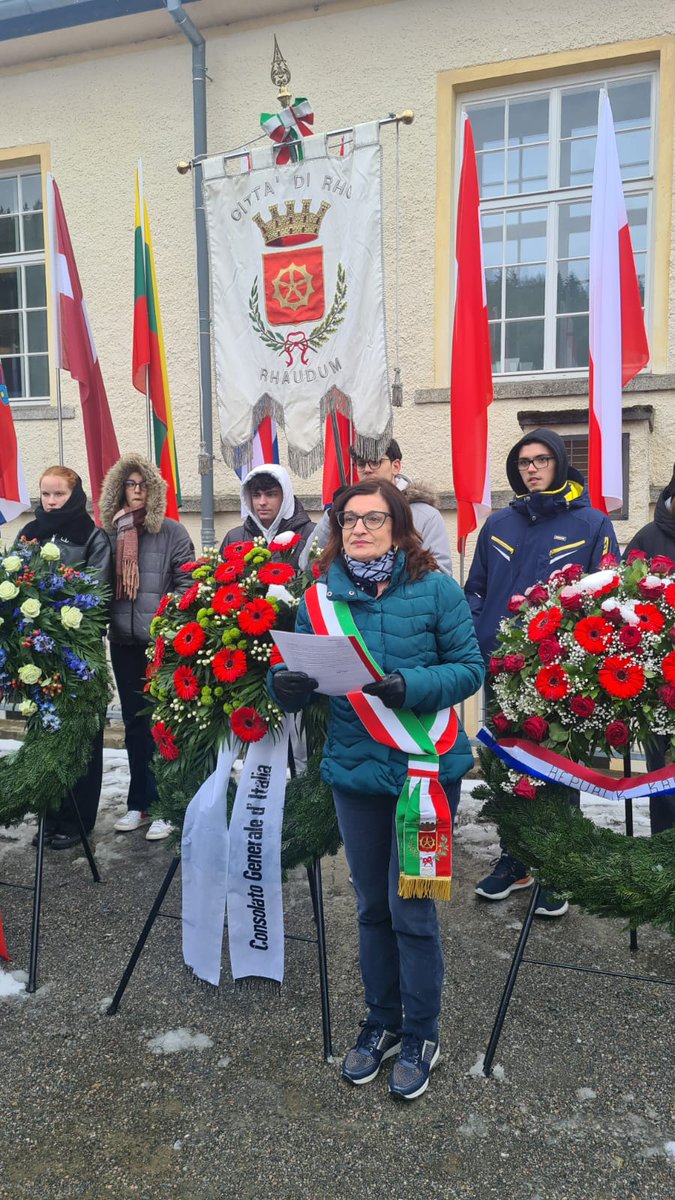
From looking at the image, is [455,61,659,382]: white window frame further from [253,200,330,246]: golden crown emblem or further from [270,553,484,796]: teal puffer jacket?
[270,553,484,796]: teal puffer jacket

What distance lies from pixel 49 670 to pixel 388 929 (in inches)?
72.7

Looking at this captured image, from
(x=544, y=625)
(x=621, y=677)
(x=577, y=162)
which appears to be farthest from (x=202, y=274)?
(x=621, y=677)

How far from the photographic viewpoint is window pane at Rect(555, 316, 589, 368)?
641 cm

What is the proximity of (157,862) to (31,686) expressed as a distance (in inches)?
48.5

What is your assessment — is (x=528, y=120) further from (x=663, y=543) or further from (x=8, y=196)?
(x=8, y=196)

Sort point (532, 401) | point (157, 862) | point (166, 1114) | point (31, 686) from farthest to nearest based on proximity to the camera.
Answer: point (532, 401), point (157, 862), point (31, 686), point (166, 1114)

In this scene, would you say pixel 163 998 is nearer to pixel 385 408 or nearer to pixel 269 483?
pixel 269 483

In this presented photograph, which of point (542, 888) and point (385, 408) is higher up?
point (385, 408)

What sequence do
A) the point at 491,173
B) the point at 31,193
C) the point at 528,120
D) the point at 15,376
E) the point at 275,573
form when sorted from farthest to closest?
the point at 15,376, the point at 31,193, the point at 491,173, the point at 528,120, the point at 275,573

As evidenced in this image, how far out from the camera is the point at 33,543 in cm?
373

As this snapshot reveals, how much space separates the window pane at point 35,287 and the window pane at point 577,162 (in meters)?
4.92

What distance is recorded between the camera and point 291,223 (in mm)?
4398

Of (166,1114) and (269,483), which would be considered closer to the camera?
(166,1114)

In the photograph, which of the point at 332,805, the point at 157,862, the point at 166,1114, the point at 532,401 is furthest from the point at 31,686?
the point at 532,401
